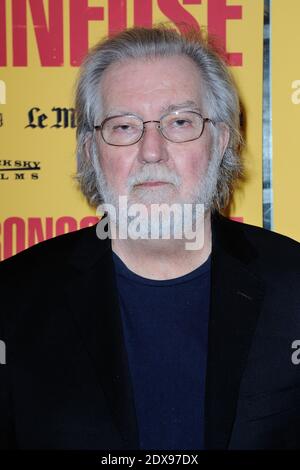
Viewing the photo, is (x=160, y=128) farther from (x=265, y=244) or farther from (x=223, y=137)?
(x=265, y=244)

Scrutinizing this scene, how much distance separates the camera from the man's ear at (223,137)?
1413mm

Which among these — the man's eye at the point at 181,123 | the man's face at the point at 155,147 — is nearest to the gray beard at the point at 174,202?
the man's face at the point at 155,147

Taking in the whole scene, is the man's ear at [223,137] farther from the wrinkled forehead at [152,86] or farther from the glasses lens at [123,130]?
the glasses lens at [123,130]

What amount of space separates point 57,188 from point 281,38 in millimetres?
→ 718

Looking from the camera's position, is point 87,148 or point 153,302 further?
point 87,148

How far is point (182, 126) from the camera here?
4.23 ft

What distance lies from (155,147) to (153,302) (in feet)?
1.07

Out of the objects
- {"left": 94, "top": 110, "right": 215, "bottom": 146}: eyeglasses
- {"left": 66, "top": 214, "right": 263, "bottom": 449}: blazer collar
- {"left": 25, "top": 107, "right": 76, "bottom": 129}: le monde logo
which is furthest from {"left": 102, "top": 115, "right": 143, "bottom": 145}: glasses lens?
{"left": 25, "top": 107, "right": 76, "bottom": 129}: le monde logo

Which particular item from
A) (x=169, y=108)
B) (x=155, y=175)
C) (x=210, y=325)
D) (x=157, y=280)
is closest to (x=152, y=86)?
(x=169, y=108)

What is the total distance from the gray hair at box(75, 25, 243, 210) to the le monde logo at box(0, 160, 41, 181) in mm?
184

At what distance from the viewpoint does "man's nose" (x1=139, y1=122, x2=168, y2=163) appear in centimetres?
124

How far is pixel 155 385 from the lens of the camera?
1220 millimetres

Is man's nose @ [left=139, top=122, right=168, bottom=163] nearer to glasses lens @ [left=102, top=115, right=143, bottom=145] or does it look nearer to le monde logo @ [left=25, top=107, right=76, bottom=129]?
glasses lens @ [left=102, top=115, right=143, bottom=145]

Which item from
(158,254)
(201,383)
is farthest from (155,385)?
→ (158,254)
